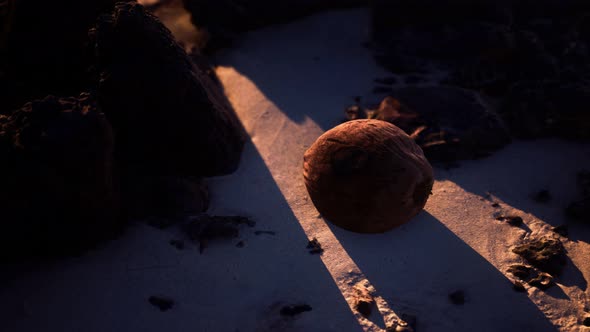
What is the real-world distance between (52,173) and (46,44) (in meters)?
1.53

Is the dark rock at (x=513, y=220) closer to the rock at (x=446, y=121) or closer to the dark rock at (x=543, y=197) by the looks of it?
the dark rock at (x=543, y=197)

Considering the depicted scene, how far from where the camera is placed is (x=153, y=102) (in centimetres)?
354

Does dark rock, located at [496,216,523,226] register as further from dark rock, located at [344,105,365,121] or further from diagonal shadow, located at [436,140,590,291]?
dark rock, located at [344,105,365,121]

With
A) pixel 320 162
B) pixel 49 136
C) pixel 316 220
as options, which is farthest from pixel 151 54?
pixel 316 220

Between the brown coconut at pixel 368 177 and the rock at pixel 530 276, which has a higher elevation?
the brown coconut at pixel 368 177

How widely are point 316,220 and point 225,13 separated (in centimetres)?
366

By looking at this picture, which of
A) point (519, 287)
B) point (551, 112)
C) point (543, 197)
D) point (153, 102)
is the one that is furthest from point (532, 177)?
point (153, 102)

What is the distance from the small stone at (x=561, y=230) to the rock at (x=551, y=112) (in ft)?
3.76

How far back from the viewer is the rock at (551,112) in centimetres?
412

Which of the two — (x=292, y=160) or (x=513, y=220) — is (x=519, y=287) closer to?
(x=513, y=220)

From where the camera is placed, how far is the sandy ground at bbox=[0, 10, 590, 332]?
2.82 meters

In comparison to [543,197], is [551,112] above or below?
above

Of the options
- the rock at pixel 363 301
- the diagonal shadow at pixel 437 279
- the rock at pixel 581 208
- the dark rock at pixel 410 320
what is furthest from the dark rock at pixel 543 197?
the rock at pixel 363 301

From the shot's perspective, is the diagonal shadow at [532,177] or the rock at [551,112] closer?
the diagonal shadow at [532,177]
